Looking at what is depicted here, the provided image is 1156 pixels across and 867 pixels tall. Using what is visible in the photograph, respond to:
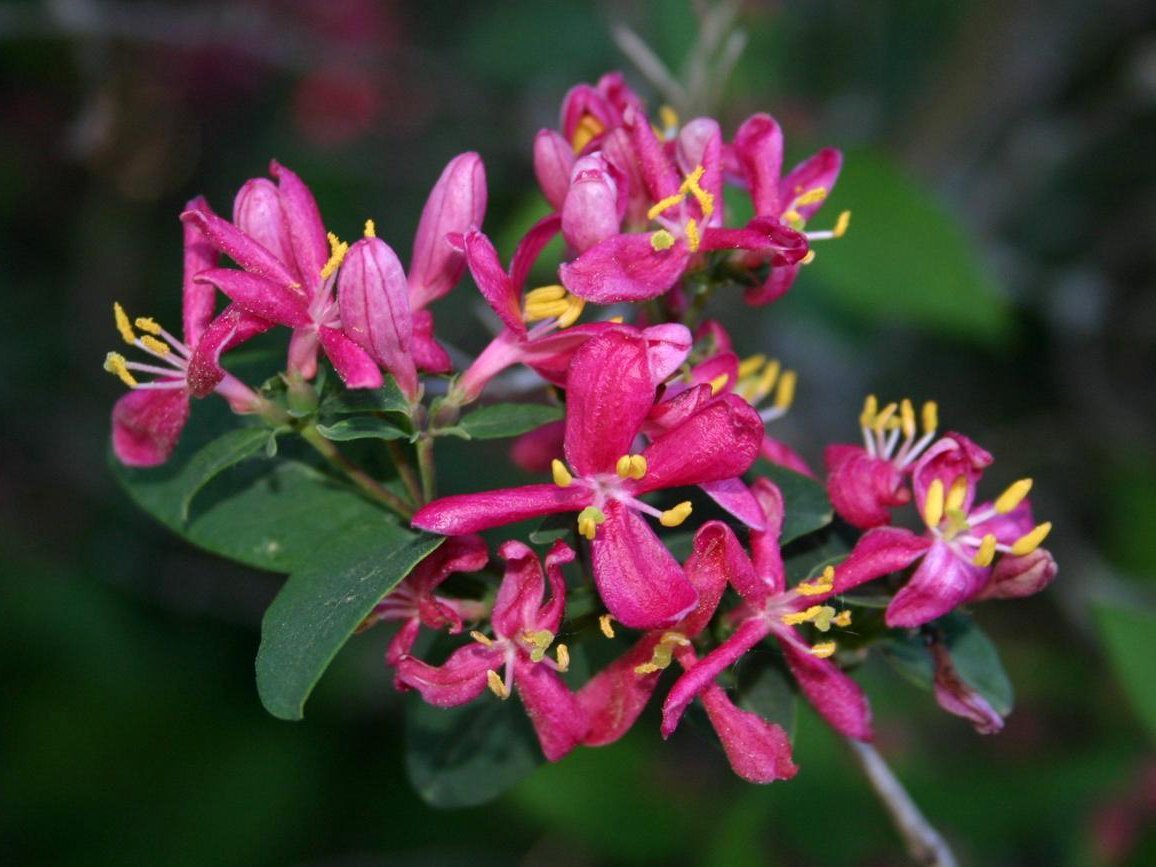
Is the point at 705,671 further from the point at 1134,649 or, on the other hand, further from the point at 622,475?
the point at 1134,649

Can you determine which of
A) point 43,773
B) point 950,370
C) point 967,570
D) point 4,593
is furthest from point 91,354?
point 967,570

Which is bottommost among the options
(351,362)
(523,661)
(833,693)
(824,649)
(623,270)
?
(833,693)

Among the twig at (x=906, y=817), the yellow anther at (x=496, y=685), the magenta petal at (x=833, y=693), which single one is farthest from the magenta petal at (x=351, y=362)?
the twig at (x=906, y=817)

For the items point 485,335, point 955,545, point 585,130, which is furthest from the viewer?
point 485,335

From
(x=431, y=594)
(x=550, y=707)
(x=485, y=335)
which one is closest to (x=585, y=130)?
(x=431, y=594)

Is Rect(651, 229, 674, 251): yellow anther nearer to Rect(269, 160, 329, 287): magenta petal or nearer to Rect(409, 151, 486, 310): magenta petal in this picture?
Rect(409, 151, 486, 310): magenta petal
